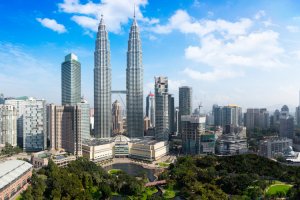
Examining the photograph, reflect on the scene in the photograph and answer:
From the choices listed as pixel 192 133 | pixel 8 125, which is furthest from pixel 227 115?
pixel 8 125

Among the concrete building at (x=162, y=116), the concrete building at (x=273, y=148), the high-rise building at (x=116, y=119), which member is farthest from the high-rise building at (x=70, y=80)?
the concrete building at (x=273, y=148)

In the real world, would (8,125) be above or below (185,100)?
below

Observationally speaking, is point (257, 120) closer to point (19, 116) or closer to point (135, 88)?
point (135, 88)

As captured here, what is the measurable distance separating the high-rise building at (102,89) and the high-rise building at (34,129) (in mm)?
12665

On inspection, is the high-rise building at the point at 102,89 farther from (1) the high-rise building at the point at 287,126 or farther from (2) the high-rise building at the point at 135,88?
(1) the high-rise building at the point at 287,126

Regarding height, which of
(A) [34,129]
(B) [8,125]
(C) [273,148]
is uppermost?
(B) [8,125]

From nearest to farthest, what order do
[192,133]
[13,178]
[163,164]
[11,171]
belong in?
[13,178] < [11,171] < [163,164] < [192,133]

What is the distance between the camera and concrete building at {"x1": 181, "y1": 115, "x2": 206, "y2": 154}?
1730 inches

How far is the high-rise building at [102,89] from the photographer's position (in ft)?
188

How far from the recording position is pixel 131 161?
42.4 meters

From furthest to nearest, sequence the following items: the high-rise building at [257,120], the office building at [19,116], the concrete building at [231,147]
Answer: the high-rise building at [257,120] → the office building at [19,116] → the concrete building at [231,147]

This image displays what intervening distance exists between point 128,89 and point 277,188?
3799 centimetres

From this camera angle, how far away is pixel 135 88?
57.3 m

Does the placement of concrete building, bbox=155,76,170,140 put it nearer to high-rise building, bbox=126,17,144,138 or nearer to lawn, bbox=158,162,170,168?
high-rise building, bbox=126,17,144,138
